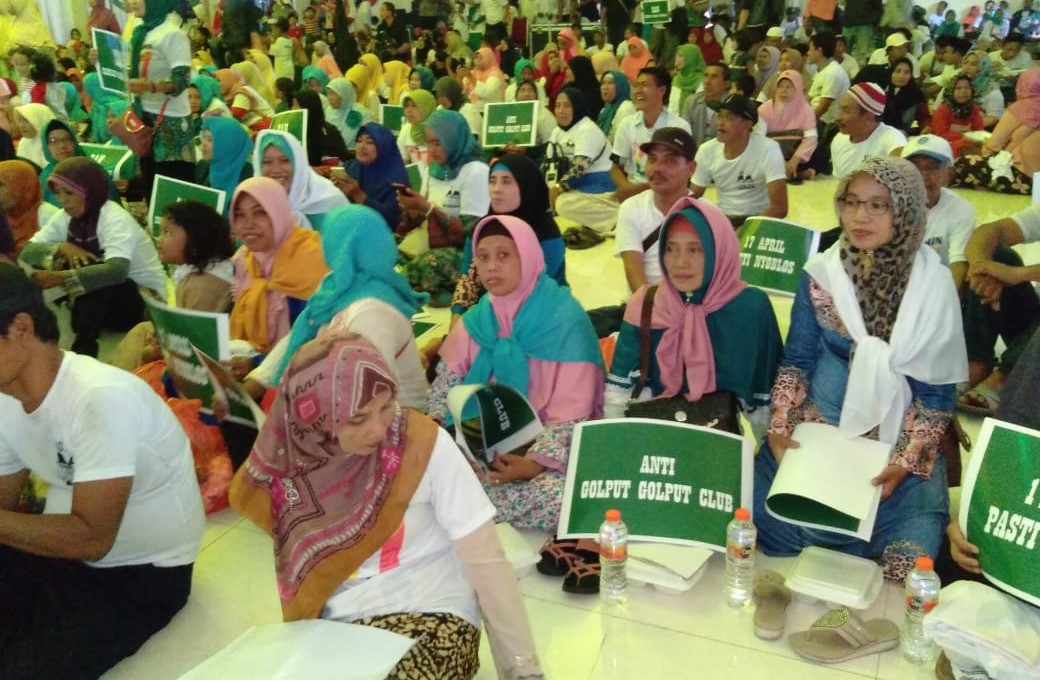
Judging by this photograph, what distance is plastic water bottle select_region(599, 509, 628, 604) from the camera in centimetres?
249

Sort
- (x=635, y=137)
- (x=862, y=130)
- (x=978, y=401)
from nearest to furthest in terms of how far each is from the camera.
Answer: (x=978, y=401)
(x=862, y=130)
(x=635, y=137)

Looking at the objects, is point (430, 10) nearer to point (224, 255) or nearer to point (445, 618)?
point (224, 255)

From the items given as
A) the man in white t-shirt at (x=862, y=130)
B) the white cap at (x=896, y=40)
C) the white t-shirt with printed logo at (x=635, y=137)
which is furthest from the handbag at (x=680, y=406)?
the white cap at (x=896, y=40)

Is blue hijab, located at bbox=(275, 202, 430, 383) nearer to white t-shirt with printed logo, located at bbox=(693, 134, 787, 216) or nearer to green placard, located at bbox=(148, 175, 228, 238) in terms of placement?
green placard, located at bbox=(148, 175, 228, 238)

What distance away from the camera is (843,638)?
2283mm

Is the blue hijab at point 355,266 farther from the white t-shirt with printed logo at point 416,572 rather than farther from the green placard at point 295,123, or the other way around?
the green placard at point 295,123

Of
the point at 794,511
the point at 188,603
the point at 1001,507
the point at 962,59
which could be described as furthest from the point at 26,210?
the point at 962,59

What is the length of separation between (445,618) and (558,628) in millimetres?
670

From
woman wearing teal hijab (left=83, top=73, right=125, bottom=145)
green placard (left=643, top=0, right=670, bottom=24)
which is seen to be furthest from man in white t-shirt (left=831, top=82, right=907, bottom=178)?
woman wearing teal hijab (left=83, top=73, right=125, bottom=145)

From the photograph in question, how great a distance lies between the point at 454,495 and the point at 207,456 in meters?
1.61

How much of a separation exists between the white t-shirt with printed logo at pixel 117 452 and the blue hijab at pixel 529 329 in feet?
3.38

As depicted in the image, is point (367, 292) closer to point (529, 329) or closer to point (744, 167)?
point (529, 329)

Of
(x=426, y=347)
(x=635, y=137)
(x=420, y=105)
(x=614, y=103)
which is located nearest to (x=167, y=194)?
(x=426, y=347)

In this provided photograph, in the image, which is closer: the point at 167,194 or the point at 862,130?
the point at 167,194
